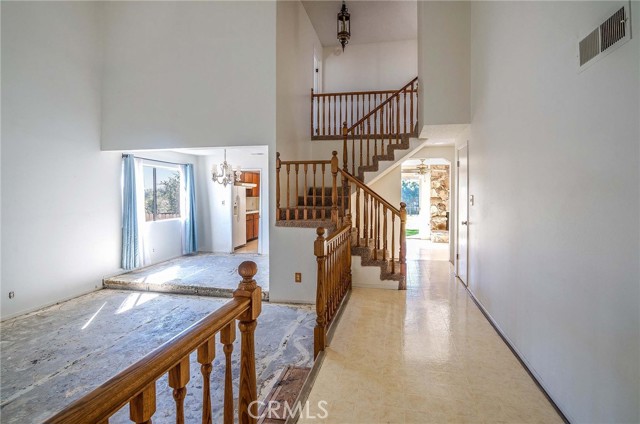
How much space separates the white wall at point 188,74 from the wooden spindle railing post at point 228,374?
3514mm

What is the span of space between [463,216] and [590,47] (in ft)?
10.7

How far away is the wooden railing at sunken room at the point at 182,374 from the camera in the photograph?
0.67 m

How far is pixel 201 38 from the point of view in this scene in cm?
466

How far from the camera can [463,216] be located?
462cm

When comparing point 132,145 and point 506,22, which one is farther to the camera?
point 132,145

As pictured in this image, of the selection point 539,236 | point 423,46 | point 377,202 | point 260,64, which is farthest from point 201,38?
point 539,236

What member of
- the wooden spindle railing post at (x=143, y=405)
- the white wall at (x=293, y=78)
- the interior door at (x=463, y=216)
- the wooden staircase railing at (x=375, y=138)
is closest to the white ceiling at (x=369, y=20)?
the white wall at (x=293, y=78)

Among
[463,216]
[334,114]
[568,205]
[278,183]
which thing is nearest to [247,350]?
[568,205]

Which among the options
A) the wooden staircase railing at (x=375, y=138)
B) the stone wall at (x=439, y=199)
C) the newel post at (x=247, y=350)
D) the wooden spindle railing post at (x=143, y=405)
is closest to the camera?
the wooden spindle railing post at (x=143, y=405)

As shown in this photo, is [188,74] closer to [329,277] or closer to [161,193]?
[161,193]

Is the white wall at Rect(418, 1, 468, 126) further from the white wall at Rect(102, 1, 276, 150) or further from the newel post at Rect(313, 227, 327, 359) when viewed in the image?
the newel post at Rect(313, 227, 327, 359)

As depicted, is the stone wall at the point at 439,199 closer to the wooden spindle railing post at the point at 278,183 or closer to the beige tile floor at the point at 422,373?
the beige tile floor at the point at 422,373

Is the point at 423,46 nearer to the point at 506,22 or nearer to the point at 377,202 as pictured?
the point at 506,22

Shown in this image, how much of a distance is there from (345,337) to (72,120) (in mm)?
5037
